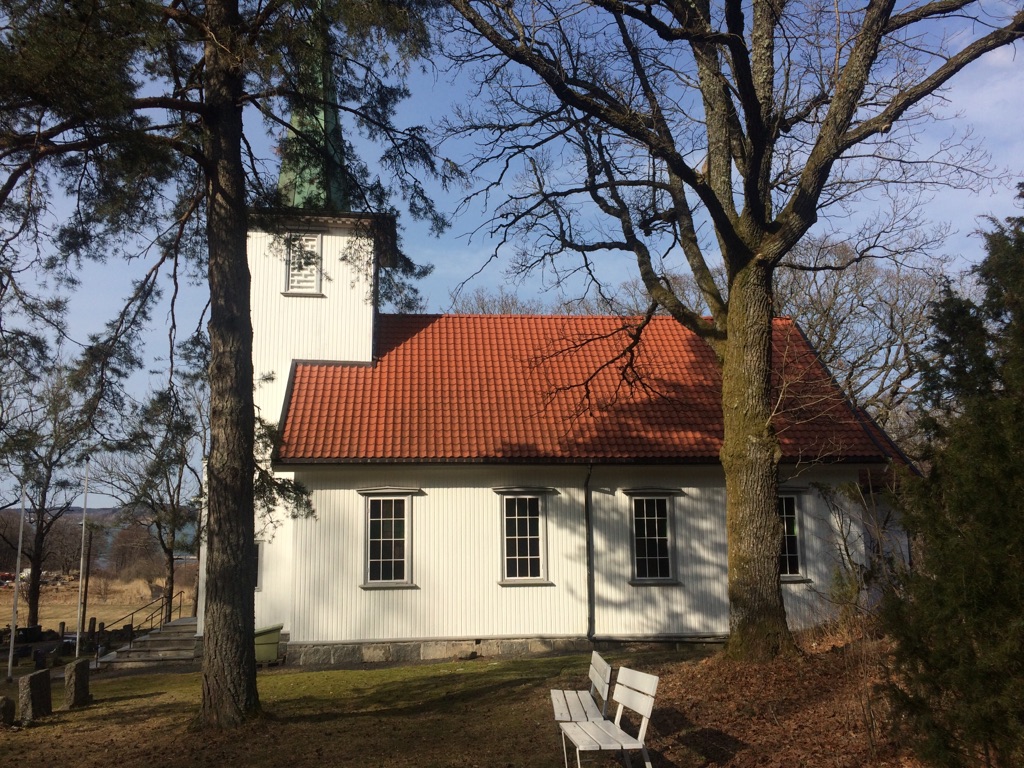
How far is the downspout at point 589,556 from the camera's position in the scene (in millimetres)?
16406

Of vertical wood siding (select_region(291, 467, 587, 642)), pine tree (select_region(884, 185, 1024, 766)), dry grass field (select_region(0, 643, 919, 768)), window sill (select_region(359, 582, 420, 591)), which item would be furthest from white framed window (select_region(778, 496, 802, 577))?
pine tree (select_region(884, 185, 1024, 766))

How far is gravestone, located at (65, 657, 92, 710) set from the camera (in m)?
11.4

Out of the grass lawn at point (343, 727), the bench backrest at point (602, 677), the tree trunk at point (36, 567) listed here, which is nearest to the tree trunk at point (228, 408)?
the grass lawn at point (343, 727)

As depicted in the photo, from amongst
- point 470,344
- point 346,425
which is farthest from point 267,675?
point 470,344

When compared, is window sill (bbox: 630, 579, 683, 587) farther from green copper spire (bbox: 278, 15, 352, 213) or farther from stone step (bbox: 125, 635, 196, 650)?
stone step (bbox: 125, 635, 196, 650)

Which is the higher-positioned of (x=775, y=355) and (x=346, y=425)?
(x=775, y=355)

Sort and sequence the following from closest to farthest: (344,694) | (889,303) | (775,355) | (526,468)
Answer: (344,694) < (526,468) < (775,355) < (889,303)

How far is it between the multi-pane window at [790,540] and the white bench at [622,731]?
427 inches

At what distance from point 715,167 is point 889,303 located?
65.1 ft

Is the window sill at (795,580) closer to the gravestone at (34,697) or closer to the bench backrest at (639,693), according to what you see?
the bench backrest at (639,693)

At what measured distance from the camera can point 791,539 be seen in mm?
17312

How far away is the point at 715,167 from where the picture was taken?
1157cm

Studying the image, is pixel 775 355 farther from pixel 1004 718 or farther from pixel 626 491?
pixel 1004 718

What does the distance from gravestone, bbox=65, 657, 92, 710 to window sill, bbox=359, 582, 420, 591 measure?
5471mm
